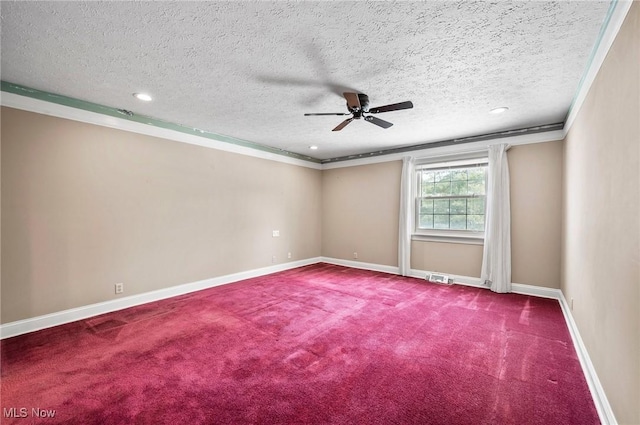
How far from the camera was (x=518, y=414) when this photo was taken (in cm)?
176

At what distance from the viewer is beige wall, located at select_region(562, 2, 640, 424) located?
4.58 ft

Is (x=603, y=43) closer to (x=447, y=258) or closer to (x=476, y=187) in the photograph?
(x=476, y=187)

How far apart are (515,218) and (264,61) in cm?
433

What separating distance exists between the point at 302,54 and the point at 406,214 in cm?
383

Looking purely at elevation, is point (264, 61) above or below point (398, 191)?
above

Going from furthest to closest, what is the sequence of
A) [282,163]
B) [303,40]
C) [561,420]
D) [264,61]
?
[282,163] < [264,61] < [303,40] < [561,420]

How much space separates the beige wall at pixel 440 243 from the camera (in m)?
4.04

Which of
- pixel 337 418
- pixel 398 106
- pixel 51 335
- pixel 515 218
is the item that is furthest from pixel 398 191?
pixel 51 335

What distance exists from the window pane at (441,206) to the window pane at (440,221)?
94 millimetres

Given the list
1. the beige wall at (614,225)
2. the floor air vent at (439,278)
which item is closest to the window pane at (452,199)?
the floor air vent at (439,278)

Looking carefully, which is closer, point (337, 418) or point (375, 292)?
point (337, 418)

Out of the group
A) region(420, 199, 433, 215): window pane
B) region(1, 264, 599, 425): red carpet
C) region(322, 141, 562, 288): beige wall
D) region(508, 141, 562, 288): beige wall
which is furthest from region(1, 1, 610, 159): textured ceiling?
region(1, 264, 599, 425): red carpet

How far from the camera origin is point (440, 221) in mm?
5164

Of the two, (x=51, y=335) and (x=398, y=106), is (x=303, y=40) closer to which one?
(x=398, y=106)
